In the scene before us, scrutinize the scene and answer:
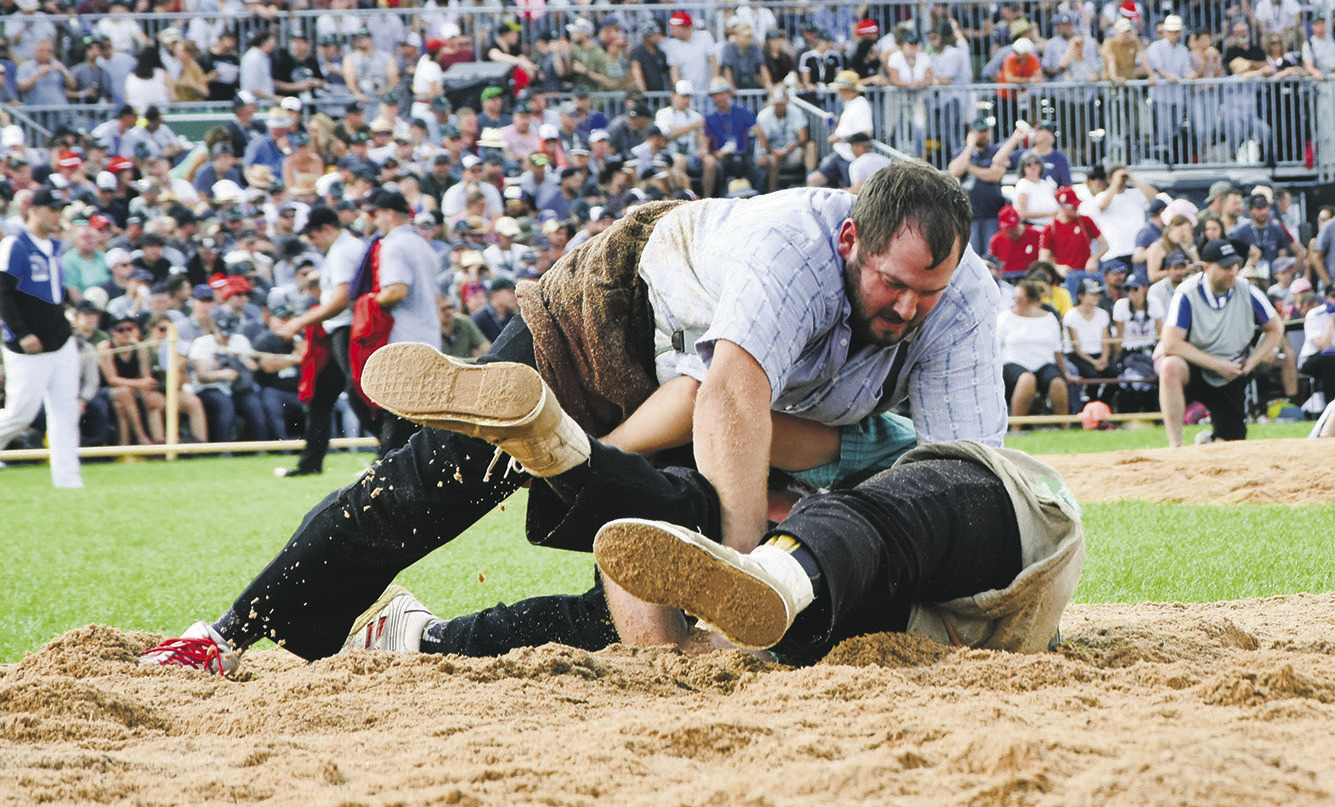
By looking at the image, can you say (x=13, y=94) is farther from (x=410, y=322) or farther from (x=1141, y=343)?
(x=1141, y=343)

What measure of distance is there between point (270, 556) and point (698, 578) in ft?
14.2

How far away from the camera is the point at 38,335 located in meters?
9.73

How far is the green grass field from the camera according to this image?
495 centimetres

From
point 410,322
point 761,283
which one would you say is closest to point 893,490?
point 761,283

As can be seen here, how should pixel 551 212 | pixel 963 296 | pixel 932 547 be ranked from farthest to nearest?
1. pixel 551 212
2. pixel 963 296
3. pixel 932 547

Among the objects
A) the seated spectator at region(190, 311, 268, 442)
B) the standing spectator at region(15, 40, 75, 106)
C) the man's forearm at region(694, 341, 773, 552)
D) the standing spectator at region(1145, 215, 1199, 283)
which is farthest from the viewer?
the standing spectator at region(15, 40, 75, 106)

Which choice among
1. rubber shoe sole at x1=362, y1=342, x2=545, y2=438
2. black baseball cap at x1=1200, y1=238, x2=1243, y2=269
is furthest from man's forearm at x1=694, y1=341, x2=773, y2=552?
black baseball cap at x1=1200, y1=238, x2=1243, y2=269

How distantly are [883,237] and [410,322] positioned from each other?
21.0 feet

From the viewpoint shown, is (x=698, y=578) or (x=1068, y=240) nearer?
(x=698, y=578)

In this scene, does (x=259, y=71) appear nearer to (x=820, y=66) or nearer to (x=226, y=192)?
(x=226, y=192)

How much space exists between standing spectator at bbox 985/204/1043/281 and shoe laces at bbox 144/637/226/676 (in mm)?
12360

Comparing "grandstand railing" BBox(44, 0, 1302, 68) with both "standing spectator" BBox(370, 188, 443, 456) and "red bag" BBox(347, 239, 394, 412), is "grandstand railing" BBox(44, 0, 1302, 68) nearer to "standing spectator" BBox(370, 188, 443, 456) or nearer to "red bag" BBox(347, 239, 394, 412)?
"standing spectator" BBox(370, 188, 443, 456)

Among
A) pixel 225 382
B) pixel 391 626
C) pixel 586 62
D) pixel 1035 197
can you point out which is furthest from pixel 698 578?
pixel 586 62

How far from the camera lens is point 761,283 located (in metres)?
3.16
